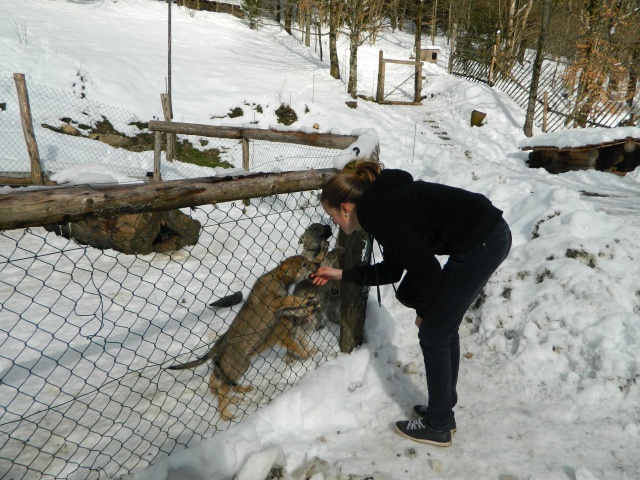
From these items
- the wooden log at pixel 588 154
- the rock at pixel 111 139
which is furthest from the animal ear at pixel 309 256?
the rock at pixel 111 139

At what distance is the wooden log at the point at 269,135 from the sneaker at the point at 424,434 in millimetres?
3309

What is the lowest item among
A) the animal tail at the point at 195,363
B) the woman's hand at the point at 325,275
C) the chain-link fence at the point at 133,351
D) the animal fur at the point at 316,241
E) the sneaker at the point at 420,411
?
the chain-link fence at the point at 133,351

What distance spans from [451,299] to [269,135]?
5005 mm

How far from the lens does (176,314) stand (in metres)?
4.52

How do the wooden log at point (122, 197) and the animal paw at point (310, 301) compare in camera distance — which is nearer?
the wooden log at point (122, 197)

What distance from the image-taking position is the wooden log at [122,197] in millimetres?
1610

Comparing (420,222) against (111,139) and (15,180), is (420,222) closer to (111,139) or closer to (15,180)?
(15,180)

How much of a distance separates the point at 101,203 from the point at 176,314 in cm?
292

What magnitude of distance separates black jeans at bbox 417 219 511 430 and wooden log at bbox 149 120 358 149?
3.02 m

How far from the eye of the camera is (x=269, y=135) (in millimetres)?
6656

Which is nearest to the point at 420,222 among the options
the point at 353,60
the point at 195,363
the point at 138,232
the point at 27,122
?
the point at 195,363

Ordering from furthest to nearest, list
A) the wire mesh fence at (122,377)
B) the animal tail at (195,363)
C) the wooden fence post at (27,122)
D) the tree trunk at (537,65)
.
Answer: the tree trunk at (537,65) → the wooden fence post at (27,122) → the animal tail at (195,363) → the wire mesh fence at (122,377)

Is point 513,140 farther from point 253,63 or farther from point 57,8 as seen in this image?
point 57,8

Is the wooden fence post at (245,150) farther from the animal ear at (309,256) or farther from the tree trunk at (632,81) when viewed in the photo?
the tree trunk at (632,81)
